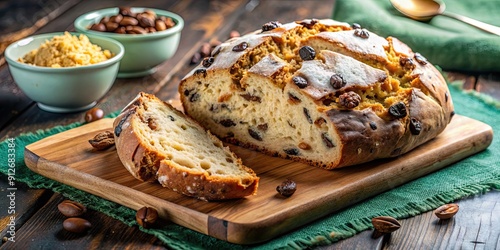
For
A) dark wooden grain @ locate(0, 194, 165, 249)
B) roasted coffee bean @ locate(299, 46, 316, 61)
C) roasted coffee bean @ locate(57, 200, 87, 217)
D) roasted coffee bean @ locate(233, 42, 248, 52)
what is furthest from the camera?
roasted coffee bean @ locate(233, 42, 248, 52)

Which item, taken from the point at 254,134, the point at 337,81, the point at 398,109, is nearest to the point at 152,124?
the point at 254,134

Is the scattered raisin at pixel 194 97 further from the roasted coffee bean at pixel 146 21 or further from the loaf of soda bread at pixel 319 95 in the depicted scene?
the roasted coffee bean at pixel 146 21

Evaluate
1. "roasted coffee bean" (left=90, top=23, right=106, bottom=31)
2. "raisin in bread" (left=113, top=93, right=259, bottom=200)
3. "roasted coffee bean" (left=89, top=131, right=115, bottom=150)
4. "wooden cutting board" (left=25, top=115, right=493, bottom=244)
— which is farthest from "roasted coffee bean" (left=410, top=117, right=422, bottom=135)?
"roasted coffee bean" (left=90, top=23, right=106, bottom=31)

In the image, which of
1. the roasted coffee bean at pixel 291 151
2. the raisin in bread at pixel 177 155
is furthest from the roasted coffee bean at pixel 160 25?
the roasted coffee bean at pixel 291 151

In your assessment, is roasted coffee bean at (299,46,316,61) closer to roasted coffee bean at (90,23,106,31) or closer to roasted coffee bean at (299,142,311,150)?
roasted coffee bean at (299,142,311,150)

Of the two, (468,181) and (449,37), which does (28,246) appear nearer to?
(468,181)

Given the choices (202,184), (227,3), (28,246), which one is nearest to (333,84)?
(202,184)
